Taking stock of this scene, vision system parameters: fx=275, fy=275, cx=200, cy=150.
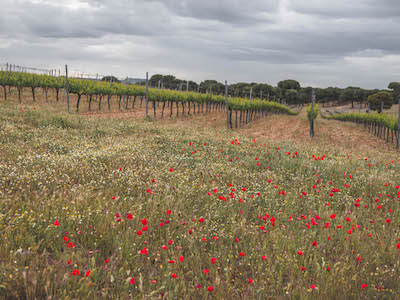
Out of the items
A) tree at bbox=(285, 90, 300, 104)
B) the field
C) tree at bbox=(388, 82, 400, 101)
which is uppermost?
tree at bbox=(388, 82, 400, 101)

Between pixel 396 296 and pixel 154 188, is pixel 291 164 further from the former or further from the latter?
pixel 396 296

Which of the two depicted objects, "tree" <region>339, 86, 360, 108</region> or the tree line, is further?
"tree" <region>339, 86, 360, 108</region>

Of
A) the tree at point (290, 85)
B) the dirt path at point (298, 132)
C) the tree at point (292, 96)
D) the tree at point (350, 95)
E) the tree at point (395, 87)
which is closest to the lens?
the dirt path at point (298, 132)

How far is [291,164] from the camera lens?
9000mm

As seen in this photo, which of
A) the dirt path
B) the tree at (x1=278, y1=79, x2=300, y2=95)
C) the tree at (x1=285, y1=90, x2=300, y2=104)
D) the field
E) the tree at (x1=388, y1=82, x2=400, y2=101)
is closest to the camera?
the field

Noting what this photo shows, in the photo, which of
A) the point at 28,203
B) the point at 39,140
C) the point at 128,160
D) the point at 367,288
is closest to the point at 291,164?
the point at 128,160

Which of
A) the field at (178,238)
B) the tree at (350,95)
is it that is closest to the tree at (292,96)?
the tree at (350,95)

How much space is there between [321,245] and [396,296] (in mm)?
1037

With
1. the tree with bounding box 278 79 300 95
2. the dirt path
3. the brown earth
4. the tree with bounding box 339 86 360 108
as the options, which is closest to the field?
the brown earth

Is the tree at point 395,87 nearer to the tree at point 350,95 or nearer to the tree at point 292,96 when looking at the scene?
the tree at point 350,95

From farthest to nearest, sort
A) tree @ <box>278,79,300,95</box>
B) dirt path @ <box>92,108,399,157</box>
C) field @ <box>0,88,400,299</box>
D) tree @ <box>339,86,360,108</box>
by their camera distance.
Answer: tree @ <box>278,79,300,95</box> < tree @ <box>339,86,360,108</box> < dirt path @ <box>92,108,399,157</box> < field @ <box>0,88,400,299</box>

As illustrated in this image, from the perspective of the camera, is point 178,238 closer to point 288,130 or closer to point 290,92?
point 288,130

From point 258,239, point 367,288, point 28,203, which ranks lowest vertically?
point 367,288

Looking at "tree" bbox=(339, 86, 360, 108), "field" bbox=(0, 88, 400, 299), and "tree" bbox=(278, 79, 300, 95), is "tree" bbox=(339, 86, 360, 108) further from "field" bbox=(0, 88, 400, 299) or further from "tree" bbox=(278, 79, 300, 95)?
"field" bbox=(0, 88, 400, 299)
